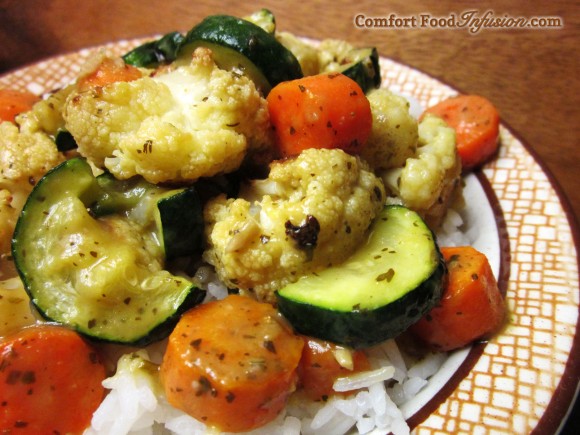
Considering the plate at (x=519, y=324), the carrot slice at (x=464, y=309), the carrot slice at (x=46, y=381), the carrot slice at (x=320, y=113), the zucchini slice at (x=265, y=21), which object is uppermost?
the zucchini slice at (x=265, y=21)

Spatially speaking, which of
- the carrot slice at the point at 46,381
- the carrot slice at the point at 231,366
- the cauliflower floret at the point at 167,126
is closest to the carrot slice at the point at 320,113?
the cauliflower floret at the point at 167,126

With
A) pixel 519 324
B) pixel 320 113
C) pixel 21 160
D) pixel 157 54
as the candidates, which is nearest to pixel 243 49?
pixel 320 113

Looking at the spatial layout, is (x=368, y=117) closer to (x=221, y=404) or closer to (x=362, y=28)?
(x=221, y=404)

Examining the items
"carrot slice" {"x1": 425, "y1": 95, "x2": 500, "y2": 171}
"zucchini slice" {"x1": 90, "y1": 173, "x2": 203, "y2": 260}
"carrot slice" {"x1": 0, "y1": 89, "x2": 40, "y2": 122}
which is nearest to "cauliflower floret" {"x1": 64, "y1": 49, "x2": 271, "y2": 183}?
"zucchini slice" {"x1": 90, "y1": 173, "x2": 203, "y2": 260}

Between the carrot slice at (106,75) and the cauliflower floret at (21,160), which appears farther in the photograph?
the carrot slice at (106,75)

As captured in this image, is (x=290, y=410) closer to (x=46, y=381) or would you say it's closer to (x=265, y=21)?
(x=46, y=381)

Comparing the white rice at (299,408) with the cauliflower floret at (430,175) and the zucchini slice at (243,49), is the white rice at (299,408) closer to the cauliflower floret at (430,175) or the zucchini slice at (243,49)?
the cauliflower floret at (430,175)
